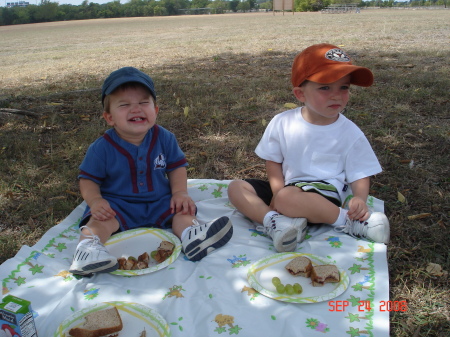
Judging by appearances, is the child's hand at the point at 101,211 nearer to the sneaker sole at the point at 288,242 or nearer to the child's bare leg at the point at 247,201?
the child's bare leg at the point at 247,201

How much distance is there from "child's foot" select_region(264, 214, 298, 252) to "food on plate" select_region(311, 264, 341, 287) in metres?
0.26

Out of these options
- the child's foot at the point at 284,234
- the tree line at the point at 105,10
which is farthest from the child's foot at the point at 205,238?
the tree line at the point at 105,10

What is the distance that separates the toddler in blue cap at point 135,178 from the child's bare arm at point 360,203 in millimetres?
701

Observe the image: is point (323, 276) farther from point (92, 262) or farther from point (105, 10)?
point (105, 10)

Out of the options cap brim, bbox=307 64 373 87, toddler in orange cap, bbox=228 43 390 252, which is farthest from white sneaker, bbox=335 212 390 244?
cap brim, bbox=307 64 373 87

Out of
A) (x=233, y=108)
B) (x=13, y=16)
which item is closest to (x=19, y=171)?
(x=233, y=108)

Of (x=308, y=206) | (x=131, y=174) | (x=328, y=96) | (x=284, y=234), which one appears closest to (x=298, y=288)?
(x=284, y=234)

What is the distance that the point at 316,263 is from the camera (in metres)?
2.17

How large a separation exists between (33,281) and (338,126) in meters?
1.89

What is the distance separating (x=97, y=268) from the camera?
2.07m

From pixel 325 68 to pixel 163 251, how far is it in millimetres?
1350

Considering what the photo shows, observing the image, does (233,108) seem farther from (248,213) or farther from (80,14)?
(80,14)

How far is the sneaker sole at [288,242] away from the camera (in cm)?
223

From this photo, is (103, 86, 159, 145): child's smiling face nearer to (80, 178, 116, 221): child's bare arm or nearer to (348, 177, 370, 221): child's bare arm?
(80, 178, 116, 221): child's bare arm
